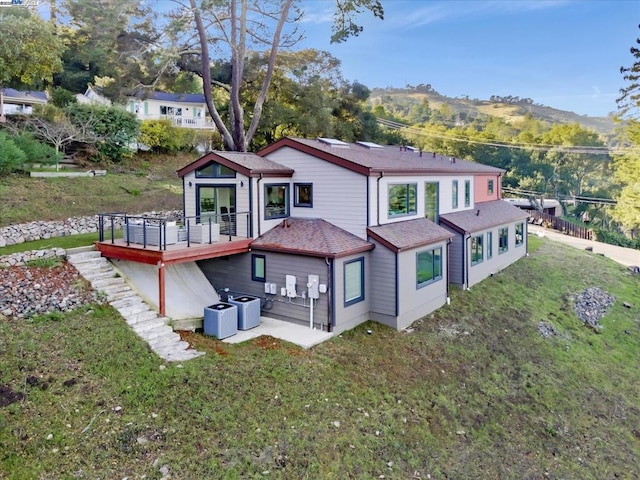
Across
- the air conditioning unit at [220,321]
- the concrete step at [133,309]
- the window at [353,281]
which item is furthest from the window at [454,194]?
the concrete step at [133,309]

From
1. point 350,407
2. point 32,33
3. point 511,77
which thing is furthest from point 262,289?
point 511,77

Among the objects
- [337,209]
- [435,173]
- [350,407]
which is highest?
[435,173]

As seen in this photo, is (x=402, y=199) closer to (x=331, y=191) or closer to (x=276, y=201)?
(x=331, y=191)

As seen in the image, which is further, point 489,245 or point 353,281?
point 489,245

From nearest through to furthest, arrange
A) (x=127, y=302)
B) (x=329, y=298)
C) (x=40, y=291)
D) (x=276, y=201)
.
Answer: (x=40, y=291) < (x=127, y=302) < (x=329, y=298) < (x=276, y=201)

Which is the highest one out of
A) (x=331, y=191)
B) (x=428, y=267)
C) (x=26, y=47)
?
(x=26, y=47)

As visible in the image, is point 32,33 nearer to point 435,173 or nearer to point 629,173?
point 435,173

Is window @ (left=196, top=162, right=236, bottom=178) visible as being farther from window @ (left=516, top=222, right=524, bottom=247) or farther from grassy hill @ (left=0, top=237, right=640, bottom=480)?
window @ (left=516, top=222, right=524, bottom=247)

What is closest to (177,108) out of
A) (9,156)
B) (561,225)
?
(9,156)
